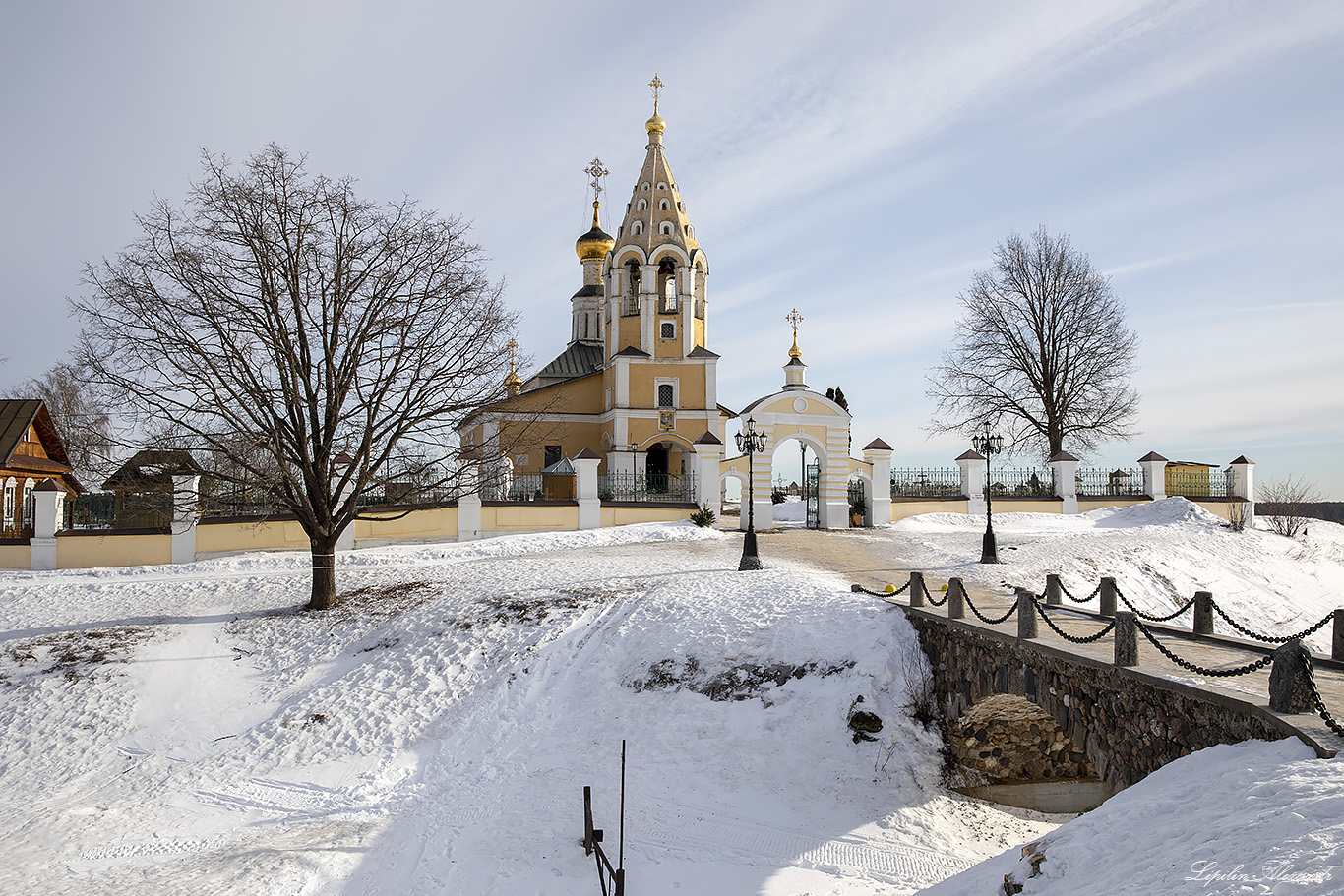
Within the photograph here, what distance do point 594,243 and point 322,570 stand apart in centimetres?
3149

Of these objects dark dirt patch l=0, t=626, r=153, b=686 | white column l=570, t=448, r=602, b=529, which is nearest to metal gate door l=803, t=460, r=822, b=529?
white column l=570, t=448, r=602, b=529

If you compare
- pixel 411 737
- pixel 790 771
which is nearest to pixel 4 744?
pixel 411 737

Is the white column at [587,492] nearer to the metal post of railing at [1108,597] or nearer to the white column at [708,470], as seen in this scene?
the white column at [708,470]

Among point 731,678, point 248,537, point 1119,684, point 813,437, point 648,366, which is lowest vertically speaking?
point 731,678

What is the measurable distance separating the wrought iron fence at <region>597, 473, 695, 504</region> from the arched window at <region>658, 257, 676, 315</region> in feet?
29.9

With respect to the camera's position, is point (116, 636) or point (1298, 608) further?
point (1298, 608)

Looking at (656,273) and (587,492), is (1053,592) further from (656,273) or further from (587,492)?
(656,273)

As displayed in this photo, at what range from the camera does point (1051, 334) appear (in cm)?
3192

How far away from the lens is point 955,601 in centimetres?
1088

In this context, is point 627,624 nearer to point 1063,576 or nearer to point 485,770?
point 485,770

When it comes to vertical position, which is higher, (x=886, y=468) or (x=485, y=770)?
(x=886, y=468)

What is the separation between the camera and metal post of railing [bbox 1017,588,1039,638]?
9.10m

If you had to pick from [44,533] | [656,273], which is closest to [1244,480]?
[656,273]

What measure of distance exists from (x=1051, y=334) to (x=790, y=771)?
27.0m
